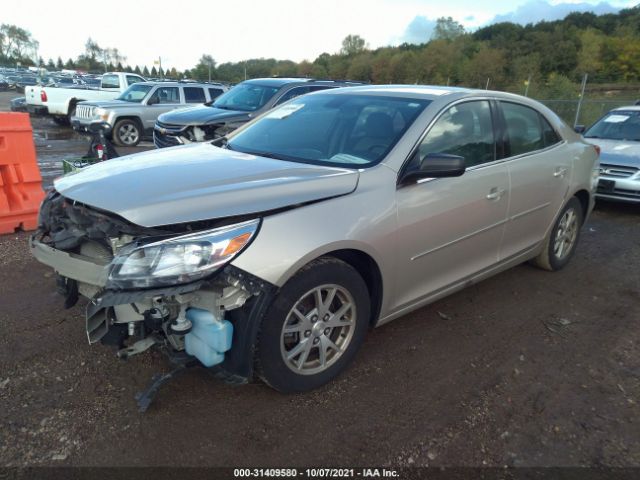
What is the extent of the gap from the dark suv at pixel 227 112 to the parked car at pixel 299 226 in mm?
4989

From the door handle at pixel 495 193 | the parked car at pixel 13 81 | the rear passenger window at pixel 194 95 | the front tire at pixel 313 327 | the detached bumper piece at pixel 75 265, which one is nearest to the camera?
the detached bumper piece at pixel 75 265

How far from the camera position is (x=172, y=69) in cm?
7150

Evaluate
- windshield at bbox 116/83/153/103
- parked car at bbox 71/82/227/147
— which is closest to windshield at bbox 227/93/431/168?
parked car at bbox 71/82/227/147

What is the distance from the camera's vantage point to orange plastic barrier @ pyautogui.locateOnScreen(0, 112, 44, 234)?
5438 millimetres

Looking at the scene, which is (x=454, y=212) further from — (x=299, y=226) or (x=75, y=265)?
(x=75, y=265)

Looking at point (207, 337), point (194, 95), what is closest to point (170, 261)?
point (207, 337)

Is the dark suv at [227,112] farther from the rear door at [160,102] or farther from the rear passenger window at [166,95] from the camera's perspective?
the rear passenger window at [166,95]

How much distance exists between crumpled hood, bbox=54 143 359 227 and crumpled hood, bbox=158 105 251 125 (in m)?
5.83

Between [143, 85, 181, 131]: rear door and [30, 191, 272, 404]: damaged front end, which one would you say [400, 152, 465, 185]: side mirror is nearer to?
[30, 191, 272, 404]: damaged front end

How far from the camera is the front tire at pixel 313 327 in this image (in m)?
2.57

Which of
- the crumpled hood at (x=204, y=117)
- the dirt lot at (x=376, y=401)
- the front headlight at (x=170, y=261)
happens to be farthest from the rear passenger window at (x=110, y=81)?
the front headlight at (x=170, y=261)

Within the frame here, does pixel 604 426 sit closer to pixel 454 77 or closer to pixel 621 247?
pixel 621 247

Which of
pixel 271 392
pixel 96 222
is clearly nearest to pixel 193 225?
pixel 96 222

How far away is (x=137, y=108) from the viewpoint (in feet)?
42.9
